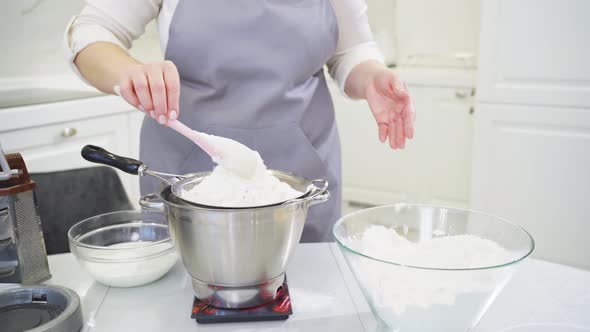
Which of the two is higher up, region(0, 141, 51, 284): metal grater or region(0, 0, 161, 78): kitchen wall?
region(0, 0, 161, 78): kitchen wall

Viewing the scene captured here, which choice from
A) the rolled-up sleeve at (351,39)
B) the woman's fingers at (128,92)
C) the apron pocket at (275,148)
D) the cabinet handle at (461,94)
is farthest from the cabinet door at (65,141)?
the cabinet handle at (461,94)

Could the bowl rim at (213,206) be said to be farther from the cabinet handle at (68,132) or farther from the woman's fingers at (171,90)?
the cabinet handle at (68,132)

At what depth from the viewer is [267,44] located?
1021 millimetres

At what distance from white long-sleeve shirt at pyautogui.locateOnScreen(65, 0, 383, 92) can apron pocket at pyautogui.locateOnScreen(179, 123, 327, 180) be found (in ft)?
0.66

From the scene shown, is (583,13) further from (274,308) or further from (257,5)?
(274,308)

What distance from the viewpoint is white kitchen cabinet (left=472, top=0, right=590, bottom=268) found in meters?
2.06

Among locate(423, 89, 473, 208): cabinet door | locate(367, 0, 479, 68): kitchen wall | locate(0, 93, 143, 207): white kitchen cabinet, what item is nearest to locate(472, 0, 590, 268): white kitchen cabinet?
locate(423, 89, 473, 208): cabinet door

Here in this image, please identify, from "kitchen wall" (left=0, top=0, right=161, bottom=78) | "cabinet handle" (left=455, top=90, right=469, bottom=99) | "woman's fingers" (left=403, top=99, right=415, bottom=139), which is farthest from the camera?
"cabinet handle" (left=455, top=90, right=469, bottom=99)

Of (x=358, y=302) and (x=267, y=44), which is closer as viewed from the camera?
(x=358, y=302)

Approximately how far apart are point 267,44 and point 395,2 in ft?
7.11

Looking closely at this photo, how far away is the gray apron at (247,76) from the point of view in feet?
3.29

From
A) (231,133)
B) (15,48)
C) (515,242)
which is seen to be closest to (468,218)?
(515,242)

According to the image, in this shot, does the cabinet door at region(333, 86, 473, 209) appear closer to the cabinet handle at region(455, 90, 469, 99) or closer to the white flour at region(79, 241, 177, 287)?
the cabinet handle at region(455, 90, 469, 99)

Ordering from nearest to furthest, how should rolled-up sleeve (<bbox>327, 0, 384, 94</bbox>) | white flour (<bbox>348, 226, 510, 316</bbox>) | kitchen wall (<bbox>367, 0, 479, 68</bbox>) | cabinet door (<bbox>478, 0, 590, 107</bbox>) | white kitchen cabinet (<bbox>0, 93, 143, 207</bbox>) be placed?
white flour (<bbox>348, 226, 510, 316</bbox>) < rolled-up sleeve (<bbox>327, 0, 384, 94</bbox>) < white kitchen cabinet (<bbox>0, 93, 143, 207</bbox>) < cabinet door (<bbox>478, 0, 590, 107</bbox>) < kitchen wall (<bbox>367, 0, 479, 68</bbox>)
